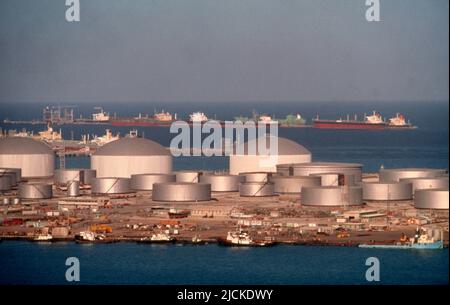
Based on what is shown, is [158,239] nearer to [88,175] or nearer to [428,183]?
[428,183]

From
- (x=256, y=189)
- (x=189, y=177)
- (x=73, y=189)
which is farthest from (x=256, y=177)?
(x=73, y=189)

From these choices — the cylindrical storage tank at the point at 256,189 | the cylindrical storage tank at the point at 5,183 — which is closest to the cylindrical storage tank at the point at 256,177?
the cylindrical storage tank at the point at 256,189

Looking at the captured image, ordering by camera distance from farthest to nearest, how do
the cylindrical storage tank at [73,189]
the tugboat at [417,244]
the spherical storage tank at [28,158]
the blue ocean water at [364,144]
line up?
1. the blue ocean water at [364,144]
2. the spherical storage tank at [28,158]
3. the cylindrical storage tank at [73,189]
4. the tugboat at [417,244]

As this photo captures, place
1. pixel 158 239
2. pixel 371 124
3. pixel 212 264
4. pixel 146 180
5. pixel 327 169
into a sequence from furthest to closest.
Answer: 1. pixel 371 124
2. pixel 146 180
3. pixel 327 169
4. pixel 158 239
5. pixel 212 264

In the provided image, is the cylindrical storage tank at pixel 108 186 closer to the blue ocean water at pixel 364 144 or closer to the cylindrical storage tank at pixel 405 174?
the cylindrical storage tank at pixel 405 174

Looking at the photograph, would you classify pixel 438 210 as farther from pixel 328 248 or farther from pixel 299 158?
pixel 299 158

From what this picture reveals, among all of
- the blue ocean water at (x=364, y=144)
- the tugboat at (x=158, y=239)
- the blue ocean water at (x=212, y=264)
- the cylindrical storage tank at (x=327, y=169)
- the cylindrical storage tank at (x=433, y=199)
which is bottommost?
the blue ocean water at (x=212, y=264)

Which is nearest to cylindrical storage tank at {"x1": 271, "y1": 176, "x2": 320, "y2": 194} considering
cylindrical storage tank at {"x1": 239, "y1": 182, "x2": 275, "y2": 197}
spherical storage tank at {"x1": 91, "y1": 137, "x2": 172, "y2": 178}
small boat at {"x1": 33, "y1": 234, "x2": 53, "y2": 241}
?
cylindrical storage tank at {"x1": 239, "y1": 182, "x2": 275, "y2": 197}
